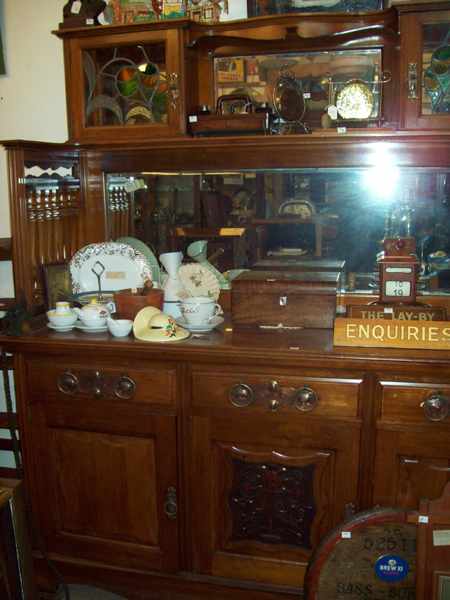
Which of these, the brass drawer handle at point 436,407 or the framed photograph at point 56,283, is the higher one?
the framed photograph at point 56,283

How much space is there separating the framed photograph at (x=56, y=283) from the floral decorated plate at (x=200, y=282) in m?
0.38

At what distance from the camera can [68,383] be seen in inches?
73.4

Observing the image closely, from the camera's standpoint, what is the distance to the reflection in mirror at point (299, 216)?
78.9 inches

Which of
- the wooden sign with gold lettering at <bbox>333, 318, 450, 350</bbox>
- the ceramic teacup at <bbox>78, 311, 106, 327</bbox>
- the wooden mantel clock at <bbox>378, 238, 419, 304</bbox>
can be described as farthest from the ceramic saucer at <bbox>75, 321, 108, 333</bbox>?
the wooden mantel clock at <bbox>378, 238, 419, 304</bbox>

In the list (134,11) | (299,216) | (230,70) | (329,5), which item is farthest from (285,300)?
(134,11)

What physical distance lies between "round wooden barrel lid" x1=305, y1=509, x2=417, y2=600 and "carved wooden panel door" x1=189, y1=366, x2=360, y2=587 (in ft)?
0.63

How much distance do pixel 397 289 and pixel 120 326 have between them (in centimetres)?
82

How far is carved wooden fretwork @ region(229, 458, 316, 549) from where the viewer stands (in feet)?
5.75

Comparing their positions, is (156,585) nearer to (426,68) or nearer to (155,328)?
(155,328)

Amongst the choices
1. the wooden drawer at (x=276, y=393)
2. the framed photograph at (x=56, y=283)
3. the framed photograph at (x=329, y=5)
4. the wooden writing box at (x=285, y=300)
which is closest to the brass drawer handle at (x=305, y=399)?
the wooden drawer at (x=276, y=393)

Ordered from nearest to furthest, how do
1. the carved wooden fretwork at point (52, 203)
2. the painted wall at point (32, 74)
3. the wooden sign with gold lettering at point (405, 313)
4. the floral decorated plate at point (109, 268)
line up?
the wooden sign with gold lettering at point (405, 313) → the carved wooden fretwork at point (52, 203) → the floral decorated plate at point (109, 268) → the painted wall at point (32, 74)

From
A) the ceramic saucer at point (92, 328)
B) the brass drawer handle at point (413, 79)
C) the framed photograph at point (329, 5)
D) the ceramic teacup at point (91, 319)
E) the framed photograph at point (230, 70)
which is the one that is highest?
the framed photograph at point (329, 5)

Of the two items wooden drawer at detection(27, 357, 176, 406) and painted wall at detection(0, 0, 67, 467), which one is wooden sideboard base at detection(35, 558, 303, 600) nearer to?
wooden drawer at detection(27, 357, 176, 406)

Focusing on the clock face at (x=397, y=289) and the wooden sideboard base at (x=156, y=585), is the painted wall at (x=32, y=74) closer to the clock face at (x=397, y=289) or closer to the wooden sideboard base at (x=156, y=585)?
the clock face at (x=397, y=289)
